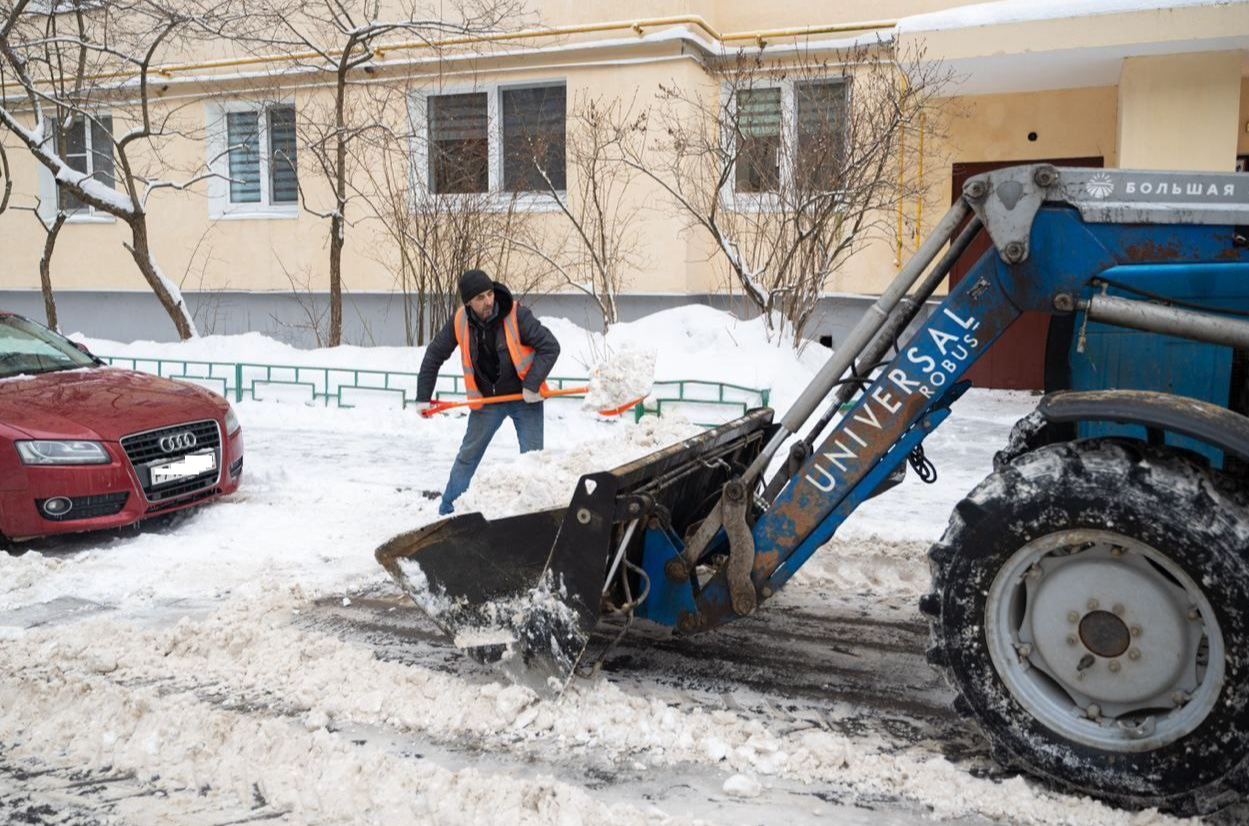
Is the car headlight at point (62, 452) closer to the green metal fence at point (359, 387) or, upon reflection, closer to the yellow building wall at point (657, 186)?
the green metal fence at point (359, 387)

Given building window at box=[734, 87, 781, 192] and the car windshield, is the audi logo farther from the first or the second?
building window at box=[734, 87, 781, 192]

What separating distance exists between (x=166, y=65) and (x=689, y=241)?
28.4 feet

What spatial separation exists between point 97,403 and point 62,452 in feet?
2.02

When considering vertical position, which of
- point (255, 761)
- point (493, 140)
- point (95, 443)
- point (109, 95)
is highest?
point (109, 95)

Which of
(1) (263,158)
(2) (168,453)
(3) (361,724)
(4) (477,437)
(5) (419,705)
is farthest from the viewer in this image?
(1) (263,158)

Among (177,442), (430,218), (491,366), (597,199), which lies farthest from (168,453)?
(597,199)

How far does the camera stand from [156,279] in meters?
13.9

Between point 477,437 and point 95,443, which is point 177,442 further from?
point 477,437

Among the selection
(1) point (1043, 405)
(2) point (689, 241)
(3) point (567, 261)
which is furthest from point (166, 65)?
(1) point (1043, 405)

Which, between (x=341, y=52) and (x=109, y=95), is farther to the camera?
(x=109, y=95)

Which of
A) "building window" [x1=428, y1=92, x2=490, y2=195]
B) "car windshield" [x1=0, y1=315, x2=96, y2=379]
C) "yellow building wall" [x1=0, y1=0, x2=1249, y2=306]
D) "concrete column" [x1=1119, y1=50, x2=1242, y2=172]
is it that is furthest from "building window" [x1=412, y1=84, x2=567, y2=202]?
"car windshield" [x1=0, y1=315, x2=96, y2=379]

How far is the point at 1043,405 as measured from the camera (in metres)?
3.54

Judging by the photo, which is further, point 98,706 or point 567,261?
point 567,261

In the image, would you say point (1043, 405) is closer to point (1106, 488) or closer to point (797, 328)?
point (1106, 488)
